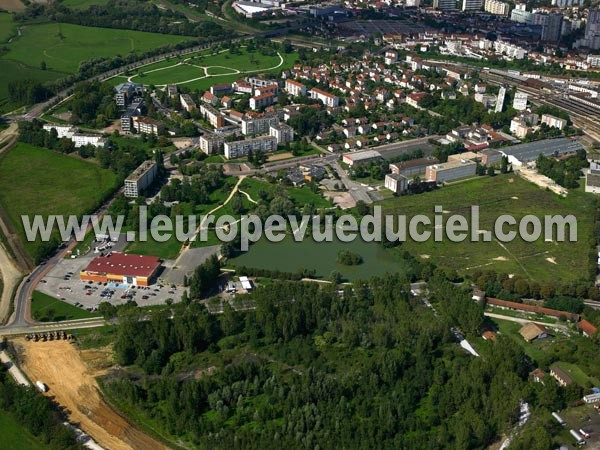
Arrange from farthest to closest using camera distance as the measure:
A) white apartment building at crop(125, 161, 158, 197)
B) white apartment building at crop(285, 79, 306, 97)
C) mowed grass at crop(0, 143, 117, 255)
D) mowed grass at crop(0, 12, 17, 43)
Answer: mowed grass at crop(0, 12, 17, 43) → white apartment building at crop(285, 79, 306, 97) → white apartment building at crop(125, 161, 158, 197) → mowed grass at crop(0, 143, 117, 255)

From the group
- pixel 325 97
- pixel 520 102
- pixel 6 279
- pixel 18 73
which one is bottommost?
pixel 6 279

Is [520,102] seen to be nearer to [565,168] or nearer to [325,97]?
[565,168]

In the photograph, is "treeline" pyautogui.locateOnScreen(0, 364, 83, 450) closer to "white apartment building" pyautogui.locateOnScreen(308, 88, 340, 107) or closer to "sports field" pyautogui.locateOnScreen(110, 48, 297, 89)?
"white apartment building" pyautogui.locateOnScreen(308, 88, 340, 107)

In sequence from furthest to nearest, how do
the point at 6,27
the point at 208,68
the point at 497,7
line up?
1. the point at 497,7
2. the point at 6,27
3. the point at 208,68

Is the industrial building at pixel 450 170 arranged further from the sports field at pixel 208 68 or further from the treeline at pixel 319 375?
the sports field at pixel 208 68

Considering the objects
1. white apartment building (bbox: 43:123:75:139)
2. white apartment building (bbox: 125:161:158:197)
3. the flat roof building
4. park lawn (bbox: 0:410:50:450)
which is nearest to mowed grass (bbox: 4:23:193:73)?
white apartment building (bbox: 43:123:75:139)

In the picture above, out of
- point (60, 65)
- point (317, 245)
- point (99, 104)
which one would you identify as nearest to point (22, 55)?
point (60, 65)

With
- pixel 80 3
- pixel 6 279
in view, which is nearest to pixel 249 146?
pixel 6 279
